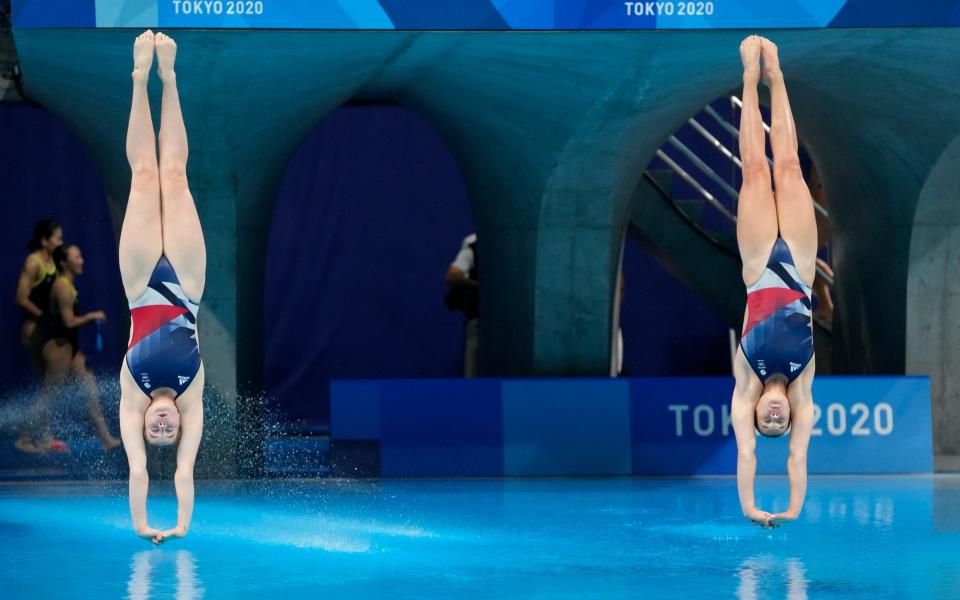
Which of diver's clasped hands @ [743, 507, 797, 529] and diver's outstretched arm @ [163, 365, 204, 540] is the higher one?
diver's outstretched arm @ [163, 365, 204, 540]

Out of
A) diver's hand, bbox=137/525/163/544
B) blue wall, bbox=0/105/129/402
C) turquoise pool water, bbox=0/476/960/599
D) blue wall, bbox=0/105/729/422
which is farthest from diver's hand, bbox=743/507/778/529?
blue wall, bbox=0/105/129/402

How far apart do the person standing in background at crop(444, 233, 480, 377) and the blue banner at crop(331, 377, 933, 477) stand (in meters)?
1.99

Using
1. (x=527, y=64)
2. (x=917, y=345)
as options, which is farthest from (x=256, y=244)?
(x=917, y=345)

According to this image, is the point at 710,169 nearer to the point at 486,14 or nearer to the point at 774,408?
the point at 486,14

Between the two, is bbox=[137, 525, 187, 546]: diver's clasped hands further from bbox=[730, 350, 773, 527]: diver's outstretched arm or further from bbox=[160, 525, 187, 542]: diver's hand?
bbox=[730, 350, 773, 527]: diver's outstretched arm

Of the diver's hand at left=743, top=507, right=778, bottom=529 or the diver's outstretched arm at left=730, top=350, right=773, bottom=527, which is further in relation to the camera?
the diver's outstretched arm at left=730, top=350, right=773, bottom=527

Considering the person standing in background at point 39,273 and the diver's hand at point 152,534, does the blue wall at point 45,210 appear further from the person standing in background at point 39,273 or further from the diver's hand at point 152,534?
the diver's hand at point 152,534

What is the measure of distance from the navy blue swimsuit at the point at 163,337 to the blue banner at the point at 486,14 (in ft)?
8.59

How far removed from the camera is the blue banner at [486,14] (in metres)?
9.41

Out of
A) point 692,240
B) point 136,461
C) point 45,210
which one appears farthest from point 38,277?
point 692,240

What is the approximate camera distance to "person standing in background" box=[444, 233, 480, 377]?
45.2 feet

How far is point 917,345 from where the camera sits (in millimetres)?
12766

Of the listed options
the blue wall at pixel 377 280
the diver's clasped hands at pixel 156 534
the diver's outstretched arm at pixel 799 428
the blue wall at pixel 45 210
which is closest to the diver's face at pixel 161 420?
the diver's clasped hands at pixel 156 534

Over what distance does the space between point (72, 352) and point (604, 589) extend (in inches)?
297
